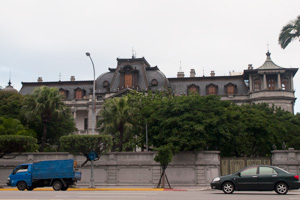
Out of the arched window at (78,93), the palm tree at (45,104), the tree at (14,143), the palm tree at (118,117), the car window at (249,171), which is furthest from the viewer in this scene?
the arched window at (78,93)

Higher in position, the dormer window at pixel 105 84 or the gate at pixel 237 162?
the dormer window at pixel 105 84

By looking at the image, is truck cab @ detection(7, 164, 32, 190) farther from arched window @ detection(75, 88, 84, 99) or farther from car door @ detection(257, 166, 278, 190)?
arched window @ detection(75, 88, 84, 99)

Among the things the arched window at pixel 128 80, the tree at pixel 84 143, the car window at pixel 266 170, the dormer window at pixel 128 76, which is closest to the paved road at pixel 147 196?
the car window at pixel 266 170

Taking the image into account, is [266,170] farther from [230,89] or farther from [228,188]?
[230,89]

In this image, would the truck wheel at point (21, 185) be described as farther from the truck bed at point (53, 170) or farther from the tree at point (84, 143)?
the tree at point (84, 143)

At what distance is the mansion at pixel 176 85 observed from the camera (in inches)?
2739

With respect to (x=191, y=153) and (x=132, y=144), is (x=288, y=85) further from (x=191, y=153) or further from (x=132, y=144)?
(x=191, y=153)

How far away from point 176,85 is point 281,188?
57.0m

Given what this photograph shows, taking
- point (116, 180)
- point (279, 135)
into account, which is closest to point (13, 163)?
point (116, 180)

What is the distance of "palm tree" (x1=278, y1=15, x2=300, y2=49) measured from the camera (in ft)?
112

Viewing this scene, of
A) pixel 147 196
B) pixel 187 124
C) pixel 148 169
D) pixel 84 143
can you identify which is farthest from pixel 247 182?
pixel 148 169

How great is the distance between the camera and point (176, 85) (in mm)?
76562

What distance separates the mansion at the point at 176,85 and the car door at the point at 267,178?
1929 inches

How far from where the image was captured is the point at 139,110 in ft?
136
